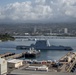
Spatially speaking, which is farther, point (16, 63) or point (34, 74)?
point (16, 63)

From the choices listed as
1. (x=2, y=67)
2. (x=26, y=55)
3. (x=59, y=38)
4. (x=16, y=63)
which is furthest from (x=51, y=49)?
(x=59, y=38)

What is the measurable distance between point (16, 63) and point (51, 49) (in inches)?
707

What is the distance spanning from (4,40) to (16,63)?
132ft

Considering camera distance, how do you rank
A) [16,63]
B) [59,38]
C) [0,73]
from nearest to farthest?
[0,73]
[16,63]
[59,38]

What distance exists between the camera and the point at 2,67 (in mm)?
10805

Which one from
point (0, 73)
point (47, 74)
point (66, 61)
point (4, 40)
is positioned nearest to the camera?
point (47, 74)

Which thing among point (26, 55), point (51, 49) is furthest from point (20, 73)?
point (51, 49)

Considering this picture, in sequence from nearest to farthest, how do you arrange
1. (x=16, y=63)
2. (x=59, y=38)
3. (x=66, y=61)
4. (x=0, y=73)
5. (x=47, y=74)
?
1. (x=47, y=74)
2. (x=0, y=73)
3. (x=16, y=63)
4. (x=66, y=61)
5. (x=59, y=38)

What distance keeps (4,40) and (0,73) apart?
46.1m

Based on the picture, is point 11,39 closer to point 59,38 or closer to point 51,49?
point 59,38

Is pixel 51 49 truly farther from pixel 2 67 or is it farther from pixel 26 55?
pixel 2 67

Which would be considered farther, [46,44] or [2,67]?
[46,44]

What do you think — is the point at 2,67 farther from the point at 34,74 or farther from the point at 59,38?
the point at 59,38

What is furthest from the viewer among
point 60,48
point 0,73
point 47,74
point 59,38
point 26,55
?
point 59,38
